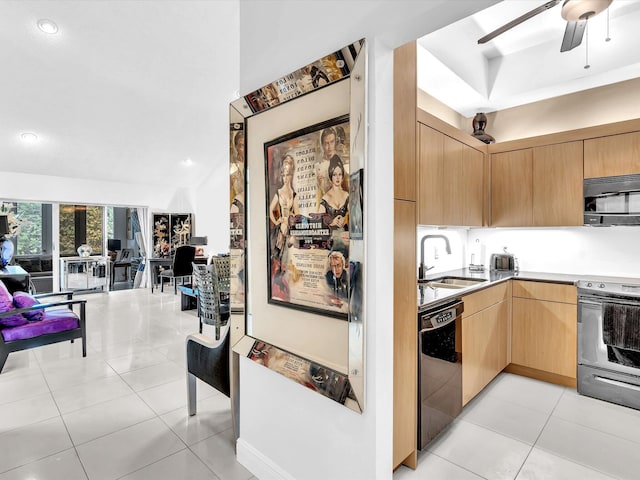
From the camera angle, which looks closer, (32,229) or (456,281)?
(456,281)

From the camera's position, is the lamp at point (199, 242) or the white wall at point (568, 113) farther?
the lamp at point (199, 242)

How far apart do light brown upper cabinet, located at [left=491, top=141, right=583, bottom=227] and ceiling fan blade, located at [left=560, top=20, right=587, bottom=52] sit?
1.11m

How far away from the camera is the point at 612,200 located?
3.03 metres

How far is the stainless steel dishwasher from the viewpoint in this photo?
2.04 meters

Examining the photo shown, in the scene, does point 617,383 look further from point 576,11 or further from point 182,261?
point 182,261

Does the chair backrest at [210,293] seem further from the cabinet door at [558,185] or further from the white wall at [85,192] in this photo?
the white wall at [85,192]

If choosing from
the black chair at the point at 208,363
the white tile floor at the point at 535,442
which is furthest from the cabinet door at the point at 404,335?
the black chair at the point at 208,363

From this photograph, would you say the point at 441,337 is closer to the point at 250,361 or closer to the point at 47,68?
the point at 250,361

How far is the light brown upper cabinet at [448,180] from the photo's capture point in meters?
2.59

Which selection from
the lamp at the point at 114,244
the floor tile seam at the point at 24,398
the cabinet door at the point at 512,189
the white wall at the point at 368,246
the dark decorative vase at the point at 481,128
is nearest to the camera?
Answer: the white wall at the point at 368,246

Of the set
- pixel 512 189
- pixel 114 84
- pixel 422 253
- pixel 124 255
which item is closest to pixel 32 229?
pixel 124 255

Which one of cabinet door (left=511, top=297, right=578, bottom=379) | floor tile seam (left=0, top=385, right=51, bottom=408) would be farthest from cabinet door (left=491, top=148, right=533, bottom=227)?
floor tile seam (left=0, top=385, right=51, bottom=408)

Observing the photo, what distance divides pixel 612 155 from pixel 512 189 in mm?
821

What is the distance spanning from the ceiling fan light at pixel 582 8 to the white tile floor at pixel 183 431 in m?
2.62
